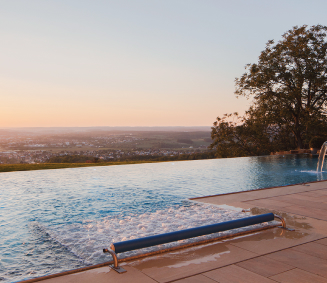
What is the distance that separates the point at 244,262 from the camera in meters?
4.17

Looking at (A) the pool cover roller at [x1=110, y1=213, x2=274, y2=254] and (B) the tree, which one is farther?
(B) the tree

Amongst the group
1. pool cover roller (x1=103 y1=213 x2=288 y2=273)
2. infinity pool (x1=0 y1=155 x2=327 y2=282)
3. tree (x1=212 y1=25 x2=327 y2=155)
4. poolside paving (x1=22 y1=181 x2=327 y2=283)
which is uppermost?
tree (x1=212 y1=25 x2=327 y2=155)

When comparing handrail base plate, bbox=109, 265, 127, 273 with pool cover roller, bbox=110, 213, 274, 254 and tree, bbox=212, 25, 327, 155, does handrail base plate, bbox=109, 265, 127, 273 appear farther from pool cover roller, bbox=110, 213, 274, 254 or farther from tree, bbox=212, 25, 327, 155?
tree, bbox=212, 25, 327, 155

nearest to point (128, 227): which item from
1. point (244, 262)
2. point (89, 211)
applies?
point (89, 211)

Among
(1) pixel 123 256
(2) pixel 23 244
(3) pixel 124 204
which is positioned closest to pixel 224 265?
(1) pixel 123 256

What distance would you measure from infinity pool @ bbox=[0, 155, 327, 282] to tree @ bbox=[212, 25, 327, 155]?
14311mm

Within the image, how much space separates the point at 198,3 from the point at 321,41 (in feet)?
40.8

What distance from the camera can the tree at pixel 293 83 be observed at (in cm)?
2773

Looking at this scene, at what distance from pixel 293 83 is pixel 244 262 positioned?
92.0 ft

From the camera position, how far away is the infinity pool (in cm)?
511

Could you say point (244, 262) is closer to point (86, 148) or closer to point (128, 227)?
point (128, 227)

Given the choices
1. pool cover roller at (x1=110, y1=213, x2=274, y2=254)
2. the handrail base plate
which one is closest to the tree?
pool cover roller at (x1=110, y1=213, x2=274, y2=254)

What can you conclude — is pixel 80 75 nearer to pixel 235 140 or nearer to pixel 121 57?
pixel 121 57

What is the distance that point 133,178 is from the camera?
14.4 meters
